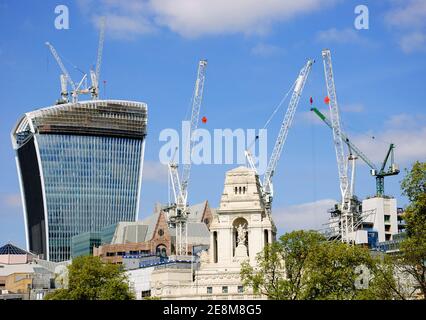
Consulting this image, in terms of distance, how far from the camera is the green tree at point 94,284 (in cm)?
17162

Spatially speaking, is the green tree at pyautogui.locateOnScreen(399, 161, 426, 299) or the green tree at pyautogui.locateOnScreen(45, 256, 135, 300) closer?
the green tree at pyautogui.locateOnScreen(399, 161, 426, 299)

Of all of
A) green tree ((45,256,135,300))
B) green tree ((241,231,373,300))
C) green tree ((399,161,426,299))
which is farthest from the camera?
green tree ((45,256,135,300))

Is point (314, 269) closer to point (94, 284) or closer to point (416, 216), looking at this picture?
point (416, 216)

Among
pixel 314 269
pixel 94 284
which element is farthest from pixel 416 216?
pixel 94 284

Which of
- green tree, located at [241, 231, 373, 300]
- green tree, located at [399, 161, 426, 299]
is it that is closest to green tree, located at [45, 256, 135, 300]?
Result: green tree, located at [241, 231, 373, 300]

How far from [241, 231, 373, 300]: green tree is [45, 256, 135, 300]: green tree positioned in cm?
2874

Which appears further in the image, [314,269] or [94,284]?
[94,284]

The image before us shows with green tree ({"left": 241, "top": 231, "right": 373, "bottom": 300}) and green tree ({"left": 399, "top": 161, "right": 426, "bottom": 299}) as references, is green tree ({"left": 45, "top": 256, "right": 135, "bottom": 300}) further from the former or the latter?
green tree ({"left": 399, "top": 161, "right": 426, "bottom": 299})

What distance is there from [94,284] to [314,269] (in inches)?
1998

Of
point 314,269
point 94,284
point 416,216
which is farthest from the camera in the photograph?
point 94,284

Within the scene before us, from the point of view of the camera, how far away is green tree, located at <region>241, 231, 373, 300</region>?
141125 millimetres

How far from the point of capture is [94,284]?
17800cm
